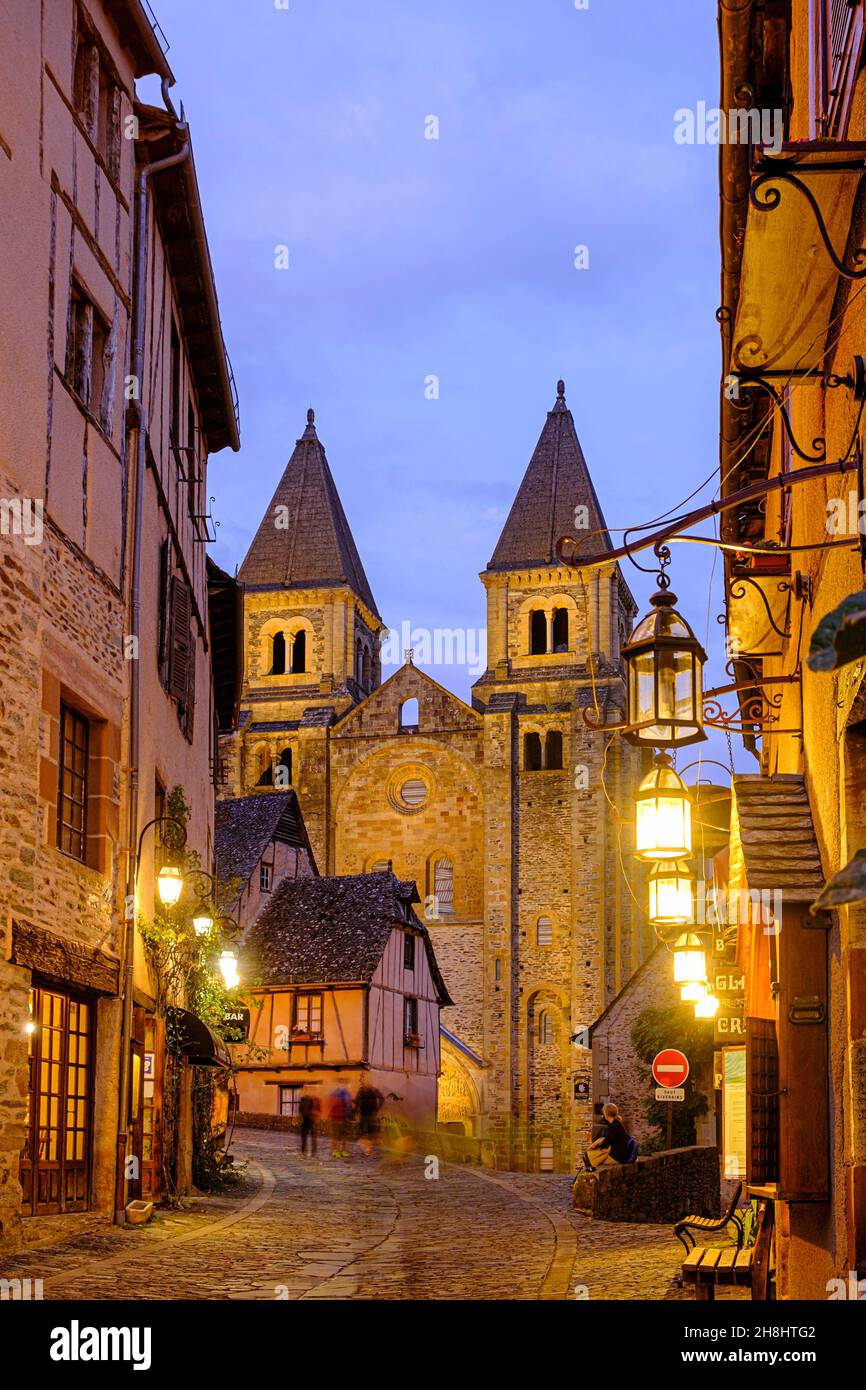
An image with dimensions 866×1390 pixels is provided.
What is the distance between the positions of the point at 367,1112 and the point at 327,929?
210 inches

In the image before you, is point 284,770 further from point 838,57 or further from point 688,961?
point 838,57

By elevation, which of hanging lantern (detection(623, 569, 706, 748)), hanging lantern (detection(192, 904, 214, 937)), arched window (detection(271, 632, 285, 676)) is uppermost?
arched window (detection(271, 632, 285, 676))

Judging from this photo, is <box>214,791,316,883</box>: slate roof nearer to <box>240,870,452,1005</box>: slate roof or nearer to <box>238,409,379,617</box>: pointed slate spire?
<box>240,870,452,1005</box>: slate roof

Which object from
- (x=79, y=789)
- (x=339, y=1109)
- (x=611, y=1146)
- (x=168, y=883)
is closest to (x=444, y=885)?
(x=339, y=1109)

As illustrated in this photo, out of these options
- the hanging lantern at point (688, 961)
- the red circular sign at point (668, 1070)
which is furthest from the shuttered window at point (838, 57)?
the red circular sign at point (668, 1070)

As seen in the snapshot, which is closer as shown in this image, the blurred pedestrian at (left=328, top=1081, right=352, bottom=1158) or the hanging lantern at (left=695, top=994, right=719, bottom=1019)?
the hanging lantern at (left=695, top=994, right=719, bottom=1019)

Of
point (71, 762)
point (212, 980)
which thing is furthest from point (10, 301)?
point (212, 980)

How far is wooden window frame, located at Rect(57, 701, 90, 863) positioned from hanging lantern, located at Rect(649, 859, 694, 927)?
4.56 meters

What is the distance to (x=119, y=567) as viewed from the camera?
15617 mm

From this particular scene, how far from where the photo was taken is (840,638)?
10.7 feet

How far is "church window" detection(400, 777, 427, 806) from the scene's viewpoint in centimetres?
6084

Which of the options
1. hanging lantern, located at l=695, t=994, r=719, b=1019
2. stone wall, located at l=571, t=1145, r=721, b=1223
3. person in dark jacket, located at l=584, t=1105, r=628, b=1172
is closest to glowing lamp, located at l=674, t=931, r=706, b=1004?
hanging lantern, located at l=695, t=994, r=719, b=1019
